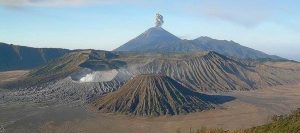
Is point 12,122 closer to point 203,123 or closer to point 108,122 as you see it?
point 108,122

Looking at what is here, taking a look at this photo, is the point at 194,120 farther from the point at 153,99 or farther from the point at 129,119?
the point at 153,99

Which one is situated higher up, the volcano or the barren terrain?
the volcano

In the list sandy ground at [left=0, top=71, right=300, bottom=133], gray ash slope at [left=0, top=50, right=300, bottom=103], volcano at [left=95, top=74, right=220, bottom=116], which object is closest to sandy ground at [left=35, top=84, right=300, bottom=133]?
sandy ground at [left=0, top=71, right=300, bottom=133]

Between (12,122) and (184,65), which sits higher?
(184,65)

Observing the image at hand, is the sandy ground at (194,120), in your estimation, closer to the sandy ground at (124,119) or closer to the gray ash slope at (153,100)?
the sandy ground at (124,119)

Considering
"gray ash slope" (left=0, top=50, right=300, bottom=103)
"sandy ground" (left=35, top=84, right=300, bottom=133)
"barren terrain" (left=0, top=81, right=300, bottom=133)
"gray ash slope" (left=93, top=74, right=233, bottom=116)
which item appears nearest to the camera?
"sandy ground" (left=35, top=84, right=300, bottom=133)

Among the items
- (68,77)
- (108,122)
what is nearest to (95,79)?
(68,77)

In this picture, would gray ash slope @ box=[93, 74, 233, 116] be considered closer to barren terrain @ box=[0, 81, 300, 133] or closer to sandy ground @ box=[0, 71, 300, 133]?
barren terrain @ box=[0, 81, 300, 133]
